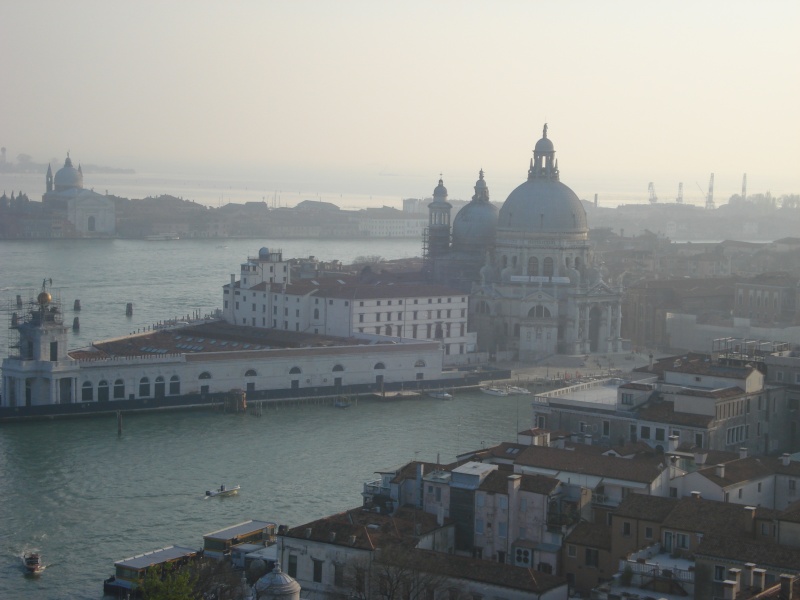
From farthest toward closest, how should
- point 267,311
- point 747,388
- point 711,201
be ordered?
point 711,201
point 267,311
point 747,388

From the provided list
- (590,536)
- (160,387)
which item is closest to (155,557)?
(590,536)

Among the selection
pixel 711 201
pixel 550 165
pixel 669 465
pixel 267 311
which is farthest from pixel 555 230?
pixel 711 201

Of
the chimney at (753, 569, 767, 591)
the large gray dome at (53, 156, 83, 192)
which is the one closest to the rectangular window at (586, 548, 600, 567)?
the chimney at (753, 569, 767, 591)

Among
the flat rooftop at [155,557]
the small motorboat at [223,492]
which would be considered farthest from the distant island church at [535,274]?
the flat rooftop at [155,557]

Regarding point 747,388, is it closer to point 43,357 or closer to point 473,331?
point 43,357

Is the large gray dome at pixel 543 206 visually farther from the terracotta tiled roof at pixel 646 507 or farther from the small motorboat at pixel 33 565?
the terracotta tiled roof at pixel 646 507

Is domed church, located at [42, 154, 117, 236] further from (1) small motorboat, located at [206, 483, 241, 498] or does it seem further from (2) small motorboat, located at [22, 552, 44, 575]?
(2) small motorboat, located at [22, 552, 44, 575]

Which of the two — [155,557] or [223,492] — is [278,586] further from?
[223,492]
